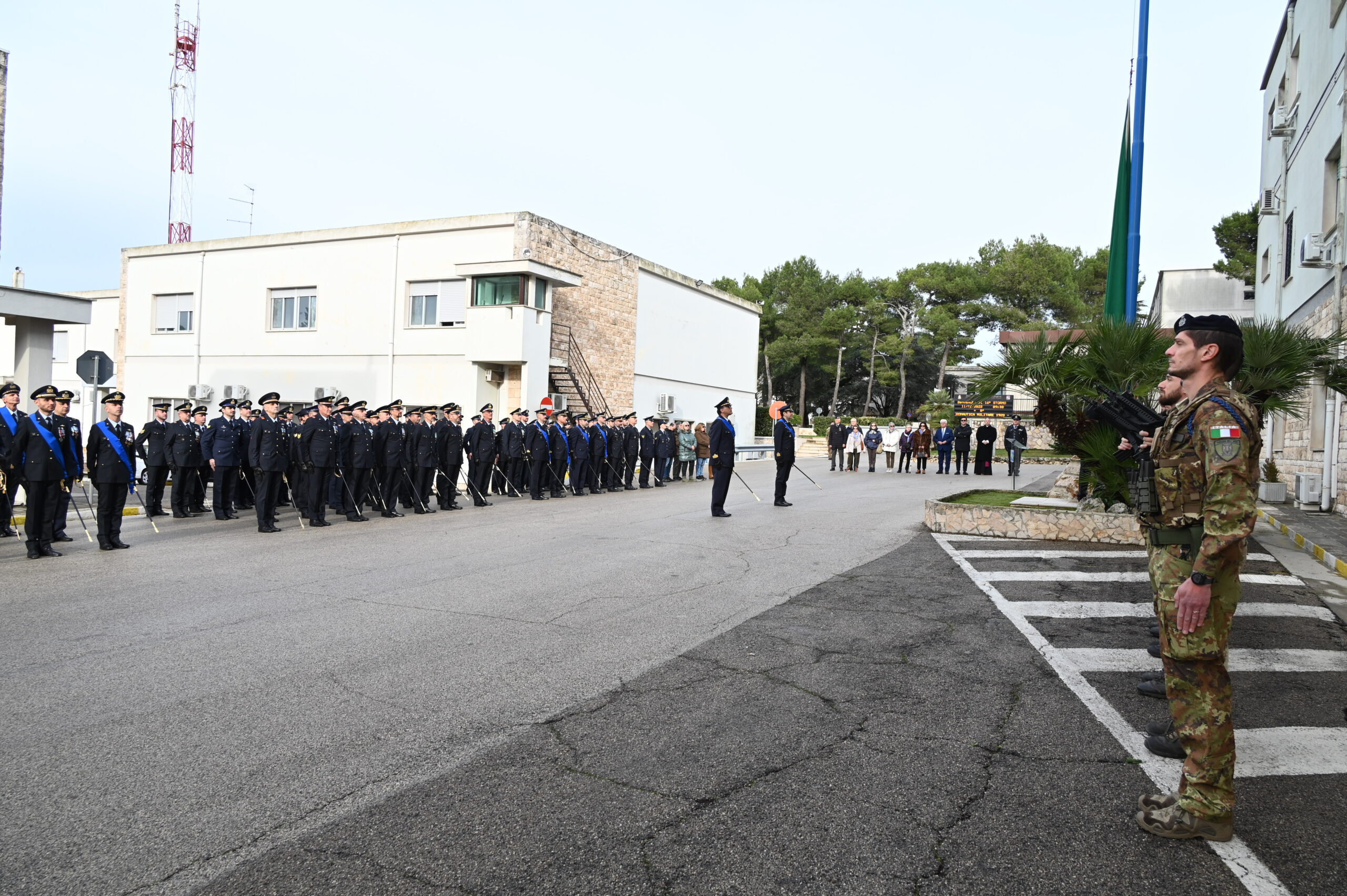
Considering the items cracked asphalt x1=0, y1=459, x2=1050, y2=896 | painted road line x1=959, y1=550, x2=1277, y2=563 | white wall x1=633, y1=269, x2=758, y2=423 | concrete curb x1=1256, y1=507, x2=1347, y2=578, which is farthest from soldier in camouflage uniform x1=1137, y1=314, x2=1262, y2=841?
white wall x1=633, y1=269, x2=758, y2=423

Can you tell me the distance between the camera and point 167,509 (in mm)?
16141

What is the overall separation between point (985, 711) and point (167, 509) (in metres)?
15.6

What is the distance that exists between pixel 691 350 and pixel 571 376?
383 inches

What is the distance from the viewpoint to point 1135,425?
452 centimetres

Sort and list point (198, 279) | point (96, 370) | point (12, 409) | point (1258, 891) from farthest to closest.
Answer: point (198, 279), point (96, 370), point (12, 409), point (1258, 891)

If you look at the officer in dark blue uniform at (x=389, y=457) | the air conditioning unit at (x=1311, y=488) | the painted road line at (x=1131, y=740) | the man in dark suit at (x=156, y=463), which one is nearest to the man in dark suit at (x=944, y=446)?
the air conditioning unit at (x=1311, y=488)

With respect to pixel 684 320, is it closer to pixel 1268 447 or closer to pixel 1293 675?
pixel 1268 447

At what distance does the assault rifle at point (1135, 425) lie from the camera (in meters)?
3.97

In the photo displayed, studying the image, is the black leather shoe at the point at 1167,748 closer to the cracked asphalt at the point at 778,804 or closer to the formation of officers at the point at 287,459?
the cracked asphalt at the point at 778,804

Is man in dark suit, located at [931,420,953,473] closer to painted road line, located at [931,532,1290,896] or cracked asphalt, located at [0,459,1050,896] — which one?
cracked asphalt, located at [0,459,1050,896]

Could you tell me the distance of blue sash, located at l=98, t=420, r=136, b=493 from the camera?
11125 mm

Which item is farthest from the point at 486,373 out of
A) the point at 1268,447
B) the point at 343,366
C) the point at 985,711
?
the point at 985,711

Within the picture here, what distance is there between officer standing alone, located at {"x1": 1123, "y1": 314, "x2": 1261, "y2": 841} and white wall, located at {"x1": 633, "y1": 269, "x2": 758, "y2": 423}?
96.6ft

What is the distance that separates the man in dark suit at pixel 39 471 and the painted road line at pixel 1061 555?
10.6 meters
